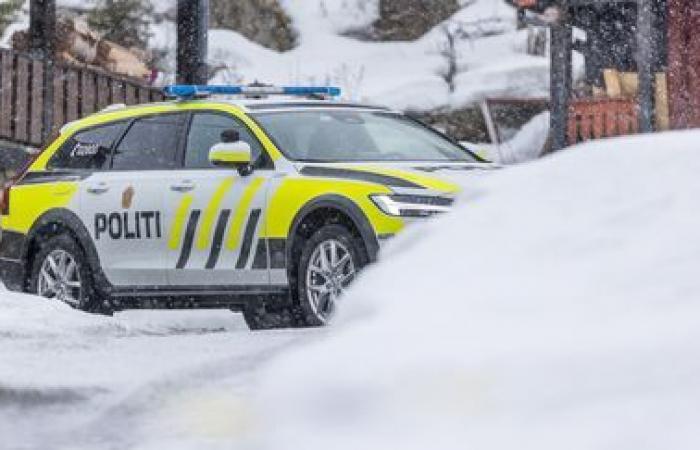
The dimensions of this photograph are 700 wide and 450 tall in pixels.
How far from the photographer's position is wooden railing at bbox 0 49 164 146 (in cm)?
2809

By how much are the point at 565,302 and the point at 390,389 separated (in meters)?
0.56

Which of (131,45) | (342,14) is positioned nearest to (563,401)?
(131,45)

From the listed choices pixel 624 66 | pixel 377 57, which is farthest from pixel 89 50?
pixel 377 57

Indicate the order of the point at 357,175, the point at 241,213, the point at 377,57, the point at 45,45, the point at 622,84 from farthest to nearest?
the point at 377,57 → the point at 45,45 → the point at 622,84 → the point at 241,213 → the point at 357,175

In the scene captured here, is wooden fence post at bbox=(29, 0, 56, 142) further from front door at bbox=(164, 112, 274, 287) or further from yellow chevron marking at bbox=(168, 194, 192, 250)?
yellow chevron marking at bbox=(168, 194, 192, 250)

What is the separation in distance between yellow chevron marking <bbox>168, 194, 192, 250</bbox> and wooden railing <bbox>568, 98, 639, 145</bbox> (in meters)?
14.2

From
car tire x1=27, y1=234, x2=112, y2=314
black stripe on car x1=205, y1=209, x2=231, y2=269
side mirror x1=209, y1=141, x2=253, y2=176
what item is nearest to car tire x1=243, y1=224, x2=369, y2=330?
black stripe on car x1=205, y1=209, x2=231, y2=269

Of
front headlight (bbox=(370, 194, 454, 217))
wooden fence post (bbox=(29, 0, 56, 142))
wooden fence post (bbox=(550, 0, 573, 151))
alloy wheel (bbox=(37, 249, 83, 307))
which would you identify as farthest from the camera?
wooden fence post (bbox=(29, 0, 56, 142))

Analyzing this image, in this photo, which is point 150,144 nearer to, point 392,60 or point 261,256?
point 261,256

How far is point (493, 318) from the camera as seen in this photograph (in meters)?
4.48

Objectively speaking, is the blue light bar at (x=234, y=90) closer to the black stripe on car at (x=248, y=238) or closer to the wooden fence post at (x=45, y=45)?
the black stripe on car at (x=248, y=238)

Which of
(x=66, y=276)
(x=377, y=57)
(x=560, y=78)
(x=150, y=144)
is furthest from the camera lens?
(x=377, y=57)

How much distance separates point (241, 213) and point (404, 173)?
1.17 m

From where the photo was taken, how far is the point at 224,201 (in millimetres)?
12023
